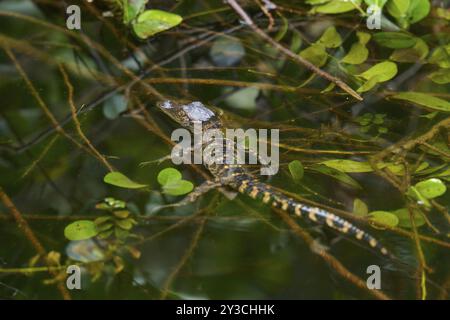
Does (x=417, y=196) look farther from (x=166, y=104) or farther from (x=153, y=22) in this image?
(x=153, y=22)

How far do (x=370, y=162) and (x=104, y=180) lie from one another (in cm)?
108

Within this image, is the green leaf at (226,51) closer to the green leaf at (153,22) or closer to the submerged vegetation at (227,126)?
the submerged vegetation at (227,126)

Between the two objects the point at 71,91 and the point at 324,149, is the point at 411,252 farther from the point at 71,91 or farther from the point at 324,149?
the point at 71,91

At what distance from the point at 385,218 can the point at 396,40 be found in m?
1.22

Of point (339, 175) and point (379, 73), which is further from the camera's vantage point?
point (379, 73)

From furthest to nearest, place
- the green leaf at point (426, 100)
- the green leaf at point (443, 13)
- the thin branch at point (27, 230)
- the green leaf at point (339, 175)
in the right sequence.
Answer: the green leaf at point (443, 13) → the green leaf at point (426, 100) → the green leaf at point (339, 175) → the thin branch at point (27, 230)

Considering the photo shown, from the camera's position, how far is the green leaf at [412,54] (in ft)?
8.79

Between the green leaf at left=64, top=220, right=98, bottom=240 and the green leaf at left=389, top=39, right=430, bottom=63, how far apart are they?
1741 mm

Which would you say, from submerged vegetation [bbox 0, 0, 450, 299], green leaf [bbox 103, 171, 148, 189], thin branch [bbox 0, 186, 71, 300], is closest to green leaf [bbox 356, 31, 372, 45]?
submerged vegetation [bbox 0, 0, 450, 299]

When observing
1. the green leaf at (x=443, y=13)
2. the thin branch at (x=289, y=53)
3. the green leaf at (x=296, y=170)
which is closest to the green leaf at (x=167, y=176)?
the green leaf at (x=296, y=170)

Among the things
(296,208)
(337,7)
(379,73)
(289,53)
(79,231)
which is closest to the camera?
(79,231)

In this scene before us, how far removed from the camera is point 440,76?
256 cm

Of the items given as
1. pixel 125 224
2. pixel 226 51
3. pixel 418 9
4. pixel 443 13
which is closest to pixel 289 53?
pixel 226 51

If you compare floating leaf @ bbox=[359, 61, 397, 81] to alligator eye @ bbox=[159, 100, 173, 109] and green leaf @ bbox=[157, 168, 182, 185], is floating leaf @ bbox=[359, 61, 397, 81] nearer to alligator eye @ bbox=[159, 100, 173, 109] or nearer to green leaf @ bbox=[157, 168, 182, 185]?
alligator eye @ bbox=[159, 100, 173, 109]
